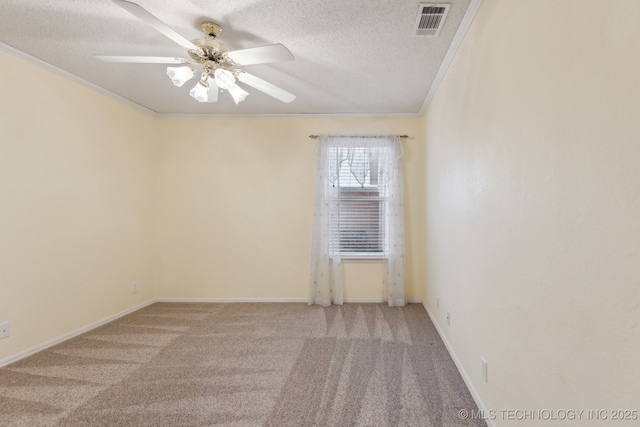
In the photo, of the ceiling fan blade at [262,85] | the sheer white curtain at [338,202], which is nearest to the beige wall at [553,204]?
the ceiling fan blade at [262,85]

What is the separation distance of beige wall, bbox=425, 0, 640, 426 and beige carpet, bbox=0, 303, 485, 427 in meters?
0.52

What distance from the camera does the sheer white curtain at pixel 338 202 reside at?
11.4ft

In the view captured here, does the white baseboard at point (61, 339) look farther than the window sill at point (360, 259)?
No

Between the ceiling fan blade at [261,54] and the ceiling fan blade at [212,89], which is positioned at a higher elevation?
the ceiling fan blade at [212,89]

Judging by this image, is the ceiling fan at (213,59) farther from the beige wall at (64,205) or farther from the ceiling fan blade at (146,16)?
the beige wall at (64,205)

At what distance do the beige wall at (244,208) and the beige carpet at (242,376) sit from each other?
0.67 meters

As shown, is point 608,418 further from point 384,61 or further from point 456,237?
point 384,61

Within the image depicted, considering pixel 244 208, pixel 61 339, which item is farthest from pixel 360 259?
pixel 61 339

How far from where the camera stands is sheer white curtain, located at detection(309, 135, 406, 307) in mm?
3488

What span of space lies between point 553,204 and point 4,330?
12.2 ft

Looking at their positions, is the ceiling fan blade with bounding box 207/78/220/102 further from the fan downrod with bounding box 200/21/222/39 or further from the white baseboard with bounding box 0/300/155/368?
the white baseboard with bounding box 0/300/155/368

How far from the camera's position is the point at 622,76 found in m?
0.72

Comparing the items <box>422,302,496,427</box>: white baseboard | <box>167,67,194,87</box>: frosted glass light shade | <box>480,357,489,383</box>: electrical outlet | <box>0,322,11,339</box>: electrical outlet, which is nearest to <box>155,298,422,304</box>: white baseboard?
<box>422,302,496,427</box>: white baseboard

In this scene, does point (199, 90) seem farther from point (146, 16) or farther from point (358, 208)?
point (358, 208)
